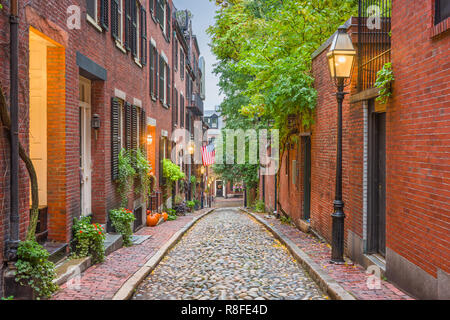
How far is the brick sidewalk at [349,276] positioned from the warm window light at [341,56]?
3.30 metres

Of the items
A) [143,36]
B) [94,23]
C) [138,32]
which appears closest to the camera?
[94,23]

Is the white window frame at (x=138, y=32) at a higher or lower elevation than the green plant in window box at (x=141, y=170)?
higher

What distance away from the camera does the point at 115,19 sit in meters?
10.1

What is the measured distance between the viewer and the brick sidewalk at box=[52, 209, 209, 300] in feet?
18.2

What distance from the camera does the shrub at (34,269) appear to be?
491cm

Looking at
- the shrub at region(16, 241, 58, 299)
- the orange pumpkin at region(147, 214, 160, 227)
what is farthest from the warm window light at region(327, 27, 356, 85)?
the orange pumpkin at region(147, 214, 160, 227)

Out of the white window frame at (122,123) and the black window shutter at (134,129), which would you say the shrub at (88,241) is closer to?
the white window frame at (122,123)

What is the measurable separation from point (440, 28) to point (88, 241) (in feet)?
20.0

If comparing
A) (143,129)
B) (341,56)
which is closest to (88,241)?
(341,56)

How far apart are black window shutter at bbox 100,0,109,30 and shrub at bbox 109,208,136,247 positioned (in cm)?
408

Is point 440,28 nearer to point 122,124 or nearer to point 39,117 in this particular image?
point 39,117

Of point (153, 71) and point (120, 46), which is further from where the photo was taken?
point (153, 71)

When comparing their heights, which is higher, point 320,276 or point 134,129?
point 134,129

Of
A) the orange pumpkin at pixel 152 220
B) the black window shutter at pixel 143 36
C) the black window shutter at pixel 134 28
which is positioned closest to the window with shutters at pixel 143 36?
the black window shutter at pixel 143 36
